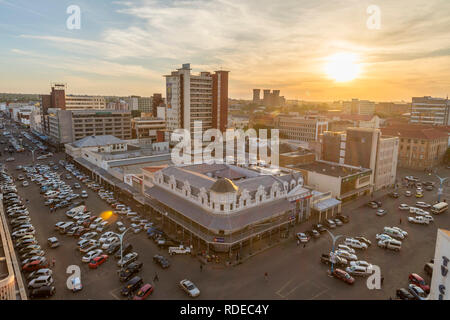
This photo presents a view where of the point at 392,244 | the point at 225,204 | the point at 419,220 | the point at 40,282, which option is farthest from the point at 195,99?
the point at 40,282

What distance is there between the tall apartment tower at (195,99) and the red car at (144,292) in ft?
221

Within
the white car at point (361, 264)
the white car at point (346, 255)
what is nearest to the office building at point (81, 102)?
the white car at point (346, 255)

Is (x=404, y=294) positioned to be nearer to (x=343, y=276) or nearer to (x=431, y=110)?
(x=343, y=276)

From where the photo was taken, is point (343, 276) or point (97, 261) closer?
point (343, 276)

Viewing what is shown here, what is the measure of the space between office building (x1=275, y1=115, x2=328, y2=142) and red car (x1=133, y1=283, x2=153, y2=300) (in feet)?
296

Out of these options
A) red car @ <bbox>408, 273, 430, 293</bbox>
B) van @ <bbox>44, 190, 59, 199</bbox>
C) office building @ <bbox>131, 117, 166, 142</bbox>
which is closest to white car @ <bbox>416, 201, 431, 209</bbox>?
red car @ <bbox>408, 273, 430, 293</bbox>

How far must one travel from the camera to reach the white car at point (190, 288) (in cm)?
2666

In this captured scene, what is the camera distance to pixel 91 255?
3291 centimetres

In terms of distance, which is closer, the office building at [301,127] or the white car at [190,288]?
the white car at [190,288]

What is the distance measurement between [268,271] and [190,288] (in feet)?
28.4

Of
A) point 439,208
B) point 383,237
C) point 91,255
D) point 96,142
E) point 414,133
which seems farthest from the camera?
→ point 414,133

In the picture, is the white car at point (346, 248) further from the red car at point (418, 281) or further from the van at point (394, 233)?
the van at point (394, 233)

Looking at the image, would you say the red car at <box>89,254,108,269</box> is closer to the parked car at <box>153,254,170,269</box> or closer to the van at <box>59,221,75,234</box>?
the parked car at <box>153,254,170,269</box>
